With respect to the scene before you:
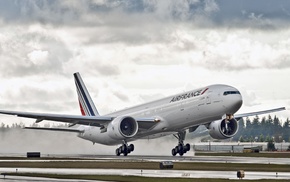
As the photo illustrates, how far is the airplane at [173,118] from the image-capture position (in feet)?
277

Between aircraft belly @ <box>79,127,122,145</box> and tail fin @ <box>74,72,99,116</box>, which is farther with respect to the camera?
tail fin @ <box>74,72,99,116</box>

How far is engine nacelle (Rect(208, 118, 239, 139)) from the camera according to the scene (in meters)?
91.6

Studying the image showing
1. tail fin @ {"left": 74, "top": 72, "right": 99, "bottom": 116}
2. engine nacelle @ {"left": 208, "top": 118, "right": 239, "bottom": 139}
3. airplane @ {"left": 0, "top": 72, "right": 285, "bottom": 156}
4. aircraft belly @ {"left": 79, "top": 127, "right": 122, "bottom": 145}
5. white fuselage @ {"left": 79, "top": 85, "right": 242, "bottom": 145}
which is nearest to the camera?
white fuselage @ {"left": 79, "top": 85, "right": 242, "bottom": 145}

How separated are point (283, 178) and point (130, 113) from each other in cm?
5407

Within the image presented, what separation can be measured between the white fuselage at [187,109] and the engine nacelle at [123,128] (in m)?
2.77

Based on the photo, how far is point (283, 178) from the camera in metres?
48.6

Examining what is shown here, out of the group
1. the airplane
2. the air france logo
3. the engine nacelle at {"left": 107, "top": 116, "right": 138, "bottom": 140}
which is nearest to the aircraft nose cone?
the airplane

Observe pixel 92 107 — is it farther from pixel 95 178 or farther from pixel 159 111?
pixel 95 178

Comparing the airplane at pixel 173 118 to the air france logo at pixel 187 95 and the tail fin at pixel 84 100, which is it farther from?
the tail fin at pixel 84 100

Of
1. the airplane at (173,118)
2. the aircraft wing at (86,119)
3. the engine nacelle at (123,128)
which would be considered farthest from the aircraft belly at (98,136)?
the engine nacelle at (123,128)

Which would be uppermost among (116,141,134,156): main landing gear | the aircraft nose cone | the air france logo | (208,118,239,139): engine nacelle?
the air france logo

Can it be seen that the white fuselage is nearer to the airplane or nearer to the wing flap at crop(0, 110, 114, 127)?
the airplane

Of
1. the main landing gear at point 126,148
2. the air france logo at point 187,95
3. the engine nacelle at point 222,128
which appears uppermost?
the air france logo at point 187,95

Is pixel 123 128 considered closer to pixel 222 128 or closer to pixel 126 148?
pixel 126 148
